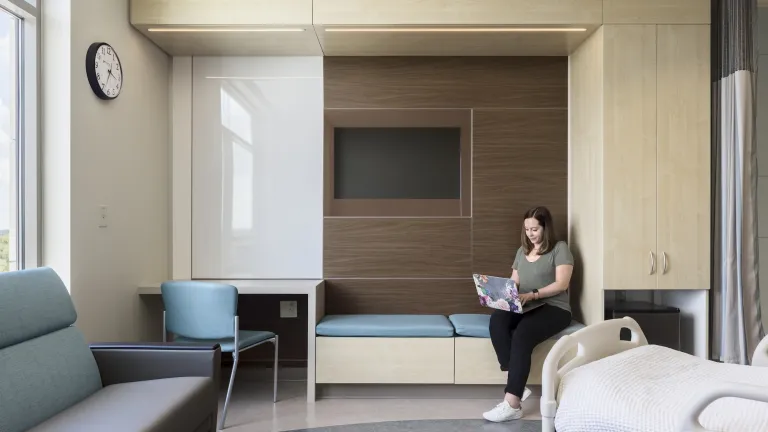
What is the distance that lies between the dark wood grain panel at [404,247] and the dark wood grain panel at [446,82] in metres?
0.83

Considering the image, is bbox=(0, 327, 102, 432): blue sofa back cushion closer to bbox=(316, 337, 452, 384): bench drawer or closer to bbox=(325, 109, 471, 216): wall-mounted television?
bbox=(316, 337, 452, 384): bench drawer

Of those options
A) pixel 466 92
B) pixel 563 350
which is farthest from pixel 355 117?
pixel 563 350

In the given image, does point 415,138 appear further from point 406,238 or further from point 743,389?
point 743,389

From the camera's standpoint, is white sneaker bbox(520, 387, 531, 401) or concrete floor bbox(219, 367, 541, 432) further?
white sneaker bbox(520, 387, 531, 401)

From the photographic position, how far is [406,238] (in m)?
4.20

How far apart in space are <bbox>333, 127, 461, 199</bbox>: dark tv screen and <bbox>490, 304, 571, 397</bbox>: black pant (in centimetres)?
104

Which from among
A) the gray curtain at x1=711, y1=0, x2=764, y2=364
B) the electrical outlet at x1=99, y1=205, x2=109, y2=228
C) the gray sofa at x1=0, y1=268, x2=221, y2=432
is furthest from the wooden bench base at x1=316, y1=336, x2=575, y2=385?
the electrical outlet at x1=99, y1=205, x2=109, y2=228

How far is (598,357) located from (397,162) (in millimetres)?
2109

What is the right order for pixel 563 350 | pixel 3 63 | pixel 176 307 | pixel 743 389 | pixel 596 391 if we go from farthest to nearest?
pixel 176 307 → pixel 3 63 → pixel 563 350 → pixel 596 391 → pixel 743 389

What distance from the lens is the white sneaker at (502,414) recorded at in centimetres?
332

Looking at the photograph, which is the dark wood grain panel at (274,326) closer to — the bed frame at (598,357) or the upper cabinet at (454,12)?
the upper cabinet at (454,12)

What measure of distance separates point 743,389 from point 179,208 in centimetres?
358

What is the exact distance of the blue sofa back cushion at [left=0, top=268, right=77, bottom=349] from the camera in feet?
7.14

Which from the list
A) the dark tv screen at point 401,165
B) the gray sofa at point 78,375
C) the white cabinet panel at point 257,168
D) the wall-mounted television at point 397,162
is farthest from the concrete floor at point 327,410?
the dark tv screen at point 401,165
